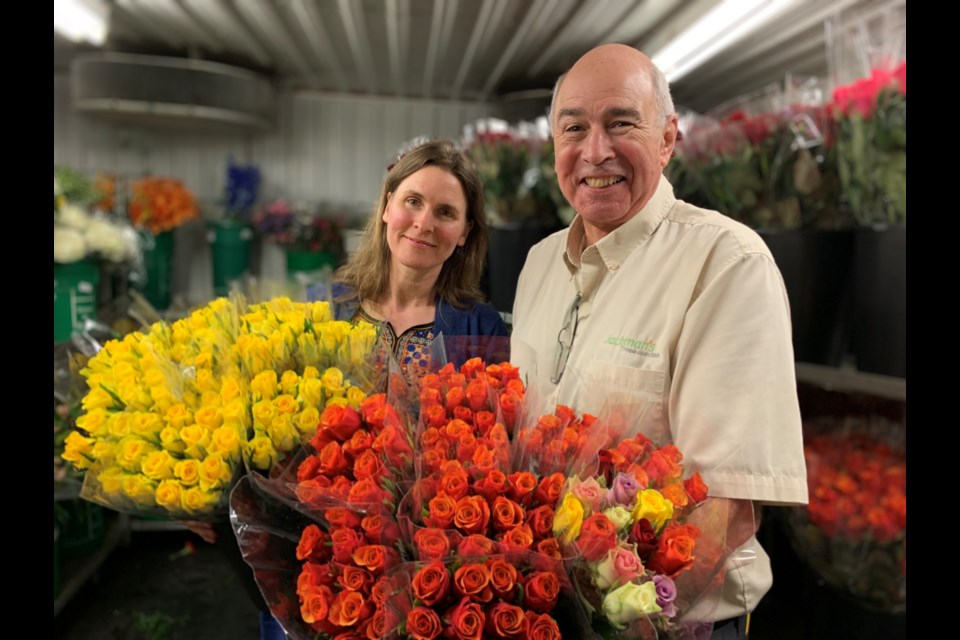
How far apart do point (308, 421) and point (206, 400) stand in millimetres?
152

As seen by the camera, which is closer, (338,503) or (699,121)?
(338,503)

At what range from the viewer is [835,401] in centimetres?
235

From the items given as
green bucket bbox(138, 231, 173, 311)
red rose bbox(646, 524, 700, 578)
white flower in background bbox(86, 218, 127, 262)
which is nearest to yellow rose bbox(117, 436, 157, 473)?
red rose bbox(646, 524, 700, 578)

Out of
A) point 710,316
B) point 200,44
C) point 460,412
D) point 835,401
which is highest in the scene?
point 200,44

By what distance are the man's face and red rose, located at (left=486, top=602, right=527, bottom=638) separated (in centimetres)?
63

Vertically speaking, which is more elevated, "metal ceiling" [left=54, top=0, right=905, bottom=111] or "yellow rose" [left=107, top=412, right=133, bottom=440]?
"metal ceiling" [left=54, top=0, right=905, bottom=111]

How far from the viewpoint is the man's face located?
100 centimetres

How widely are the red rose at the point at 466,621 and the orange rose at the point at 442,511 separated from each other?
0.08 metres

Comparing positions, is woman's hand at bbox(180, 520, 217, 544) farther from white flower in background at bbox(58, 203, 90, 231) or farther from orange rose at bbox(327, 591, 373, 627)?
white flower in background at bbox(58, 203, 90, 231)

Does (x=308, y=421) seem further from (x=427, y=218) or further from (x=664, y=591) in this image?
(x=664, y=591)

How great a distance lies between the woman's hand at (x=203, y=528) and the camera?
941 mm
